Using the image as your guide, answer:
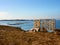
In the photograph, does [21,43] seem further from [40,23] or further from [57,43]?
[40,23]

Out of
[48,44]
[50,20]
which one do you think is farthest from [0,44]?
[50,20]

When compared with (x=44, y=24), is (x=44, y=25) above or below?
below

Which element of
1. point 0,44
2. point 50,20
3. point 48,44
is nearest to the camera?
point 0,44

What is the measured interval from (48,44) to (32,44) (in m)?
1.00

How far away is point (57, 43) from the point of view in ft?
25.7

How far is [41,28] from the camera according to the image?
19.2 meters

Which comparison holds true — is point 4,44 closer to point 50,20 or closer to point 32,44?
point 32,44

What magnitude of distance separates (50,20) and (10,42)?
12.0 metres

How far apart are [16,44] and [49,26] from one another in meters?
12.4

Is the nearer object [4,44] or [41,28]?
[4,44]

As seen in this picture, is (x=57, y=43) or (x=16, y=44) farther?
(x=57, y=43)

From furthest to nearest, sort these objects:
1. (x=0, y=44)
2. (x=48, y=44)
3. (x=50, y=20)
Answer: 1. (x=50, y=20)
2. (x=48, y=44)
3. (x=0, y=44)

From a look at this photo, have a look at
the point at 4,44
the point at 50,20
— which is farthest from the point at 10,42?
the point at 50,20

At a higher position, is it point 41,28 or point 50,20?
point 50,20
